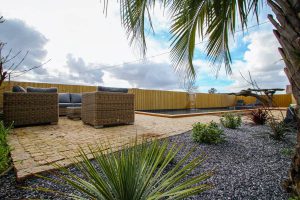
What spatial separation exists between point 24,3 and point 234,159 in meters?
3.39

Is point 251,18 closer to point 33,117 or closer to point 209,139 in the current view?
point 209,139

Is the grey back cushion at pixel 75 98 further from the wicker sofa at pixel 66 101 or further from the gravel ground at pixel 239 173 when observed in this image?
the gravel ground at pixel 239 173

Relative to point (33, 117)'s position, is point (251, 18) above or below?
above

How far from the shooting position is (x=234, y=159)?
215cm

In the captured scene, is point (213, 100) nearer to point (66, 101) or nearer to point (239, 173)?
point (66, 101)

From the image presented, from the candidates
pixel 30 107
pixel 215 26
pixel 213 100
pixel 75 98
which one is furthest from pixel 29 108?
pixel 213 100

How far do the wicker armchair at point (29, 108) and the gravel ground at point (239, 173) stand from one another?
289 centimetres

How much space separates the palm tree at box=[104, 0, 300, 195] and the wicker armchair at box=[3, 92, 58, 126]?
349cm

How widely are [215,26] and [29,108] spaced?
4360 millimetres

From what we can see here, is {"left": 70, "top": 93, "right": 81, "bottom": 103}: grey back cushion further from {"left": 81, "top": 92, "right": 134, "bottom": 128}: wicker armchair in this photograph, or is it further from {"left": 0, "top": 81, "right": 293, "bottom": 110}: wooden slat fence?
{"left": 81, "top": 92, "right": 134, "bottom": 128}: wicker armchair

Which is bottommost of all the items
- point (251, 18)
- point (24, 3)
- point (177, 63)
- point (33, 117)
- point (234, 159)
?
point (234, 159)

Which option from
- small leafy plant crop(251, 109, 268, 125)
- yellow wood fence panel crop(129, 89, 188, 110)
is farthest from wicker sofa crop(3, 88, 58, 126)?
yellow wood fence panel crop(129, 89, 188, 110)

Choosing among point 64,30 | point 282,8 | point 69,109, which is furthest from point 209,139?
point 69,109

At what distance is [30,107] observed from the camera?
415 cm
